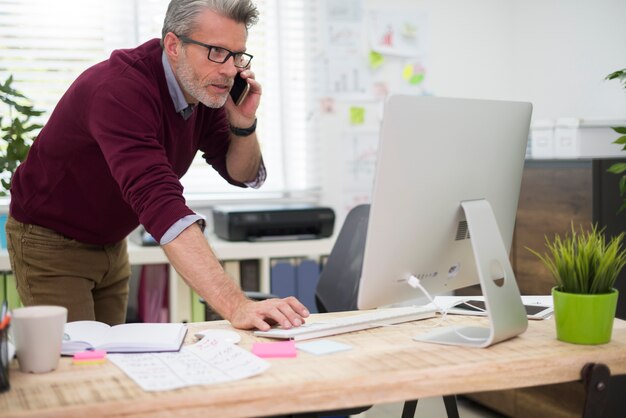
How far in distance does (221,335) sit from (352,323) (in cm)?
28

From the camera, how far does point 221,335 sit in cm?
152

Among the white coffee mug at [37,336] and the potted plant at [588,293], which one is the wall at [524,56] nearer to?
the potted plant at [588,293]

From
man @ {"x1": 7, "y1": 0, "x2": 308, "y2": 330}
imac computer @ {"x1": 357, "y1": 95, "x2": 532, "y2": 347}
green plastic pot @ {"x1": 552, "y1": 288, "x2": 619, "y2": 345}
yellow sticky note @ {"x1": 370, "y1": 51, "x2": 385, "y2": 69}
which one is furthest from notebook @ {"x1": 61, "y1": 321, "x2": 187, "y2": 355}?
yellow sticky note @ {"x1": 370, "y1": 51, "x2": 385, "y2": 69}

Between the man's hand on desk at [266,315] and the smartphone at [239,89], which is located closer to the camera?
the man's hand on desk at [266,315]

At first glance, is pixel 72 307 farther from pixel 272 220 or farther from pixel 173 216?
pixel 272 220

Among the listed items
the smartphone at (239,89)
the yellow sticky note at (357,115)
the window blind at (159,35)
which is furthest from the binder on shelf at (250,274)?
the smartphone at (239,89)

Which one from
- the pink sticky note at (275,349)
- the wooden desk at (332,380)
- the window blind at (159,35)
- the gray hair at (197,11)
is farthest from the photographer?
the window blind at (159,35)

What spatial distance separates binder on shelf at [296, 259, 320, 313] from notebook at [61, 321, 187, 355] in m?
1.76

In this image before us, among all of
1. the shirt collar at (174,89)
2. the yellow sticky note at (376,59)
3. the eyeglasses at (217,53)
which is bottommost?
the shirt collar at (174,89)

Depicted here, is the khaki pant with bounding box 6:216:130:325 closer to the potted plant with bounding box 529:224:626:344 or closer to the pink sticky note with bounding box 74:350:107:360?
the pink sticky note with bounding box 74:350:107:360

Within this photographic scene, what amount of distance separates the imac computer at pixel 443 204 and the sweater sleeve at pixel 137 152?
18.6 inches

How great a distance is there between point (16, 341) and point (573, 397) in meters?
2.24

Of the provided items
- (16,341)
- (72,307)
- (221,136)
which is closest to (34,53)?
(221,136)

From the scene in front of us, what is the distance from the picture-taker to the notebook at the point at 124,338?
4.66 ft
